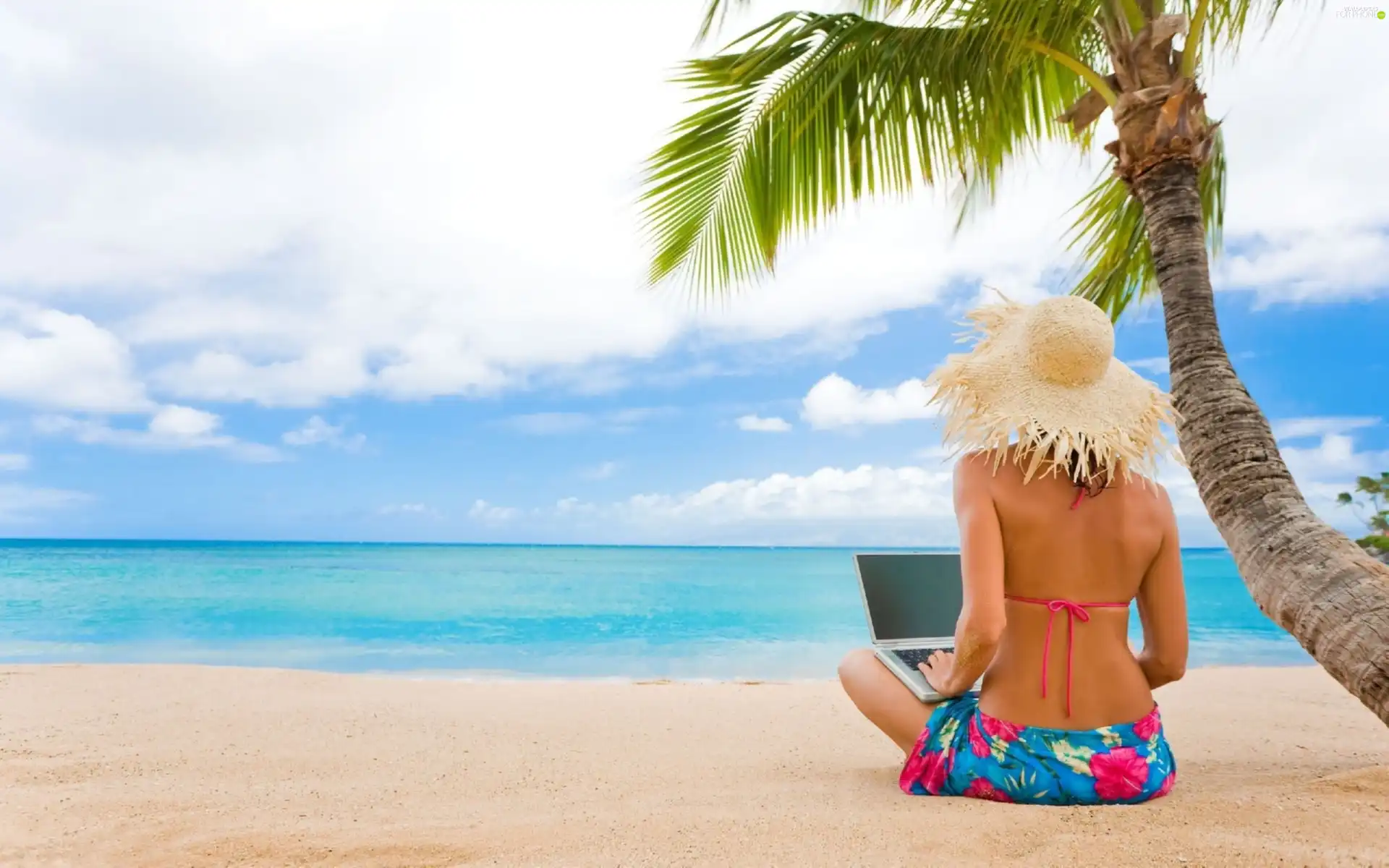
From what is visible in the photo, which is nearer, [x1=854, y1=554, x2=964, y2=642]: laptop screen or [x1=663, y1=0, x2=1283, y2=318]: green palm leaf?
[x1=854, y1=554, x2=964, y2=642]: laptop screen

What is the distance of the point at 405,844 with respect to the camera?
2.19 meters

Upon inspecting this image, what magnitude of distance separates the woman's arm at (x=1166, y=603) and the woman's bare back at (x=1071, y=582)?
0.07ft

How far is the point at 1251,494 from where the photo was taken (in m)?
3.08

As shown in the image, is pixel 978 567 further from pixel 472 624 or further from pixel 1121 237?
pixel 472 624

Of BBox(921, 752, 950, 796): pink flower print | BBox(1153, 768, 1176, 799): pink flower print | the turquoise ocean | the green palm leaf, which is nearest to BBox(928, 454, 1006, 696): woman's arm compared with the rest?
BBox(921, 752, 950, 796): pink flower print

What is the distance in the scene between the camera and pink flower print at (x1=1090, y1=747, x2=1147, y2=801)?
218 centimetres

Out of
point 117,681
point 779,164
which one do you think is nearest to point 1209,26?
point 779,164

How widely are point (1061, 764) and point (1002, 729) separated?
15 cm

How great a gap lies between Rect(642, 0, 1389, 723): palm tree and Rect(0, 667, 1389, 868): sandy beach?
25.5 inches

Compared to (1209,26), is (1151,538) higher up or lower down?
lower down

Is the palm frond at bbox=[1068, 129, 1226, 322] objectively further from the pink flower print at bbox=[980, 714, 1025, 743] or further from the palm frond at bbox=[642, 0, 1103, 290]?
the pink flower print at bbox=[980, 714, 1025, 743]

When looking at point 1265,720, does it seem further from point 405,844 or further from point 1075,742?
point 405,844

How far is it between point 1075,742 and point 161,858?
7.64 ft

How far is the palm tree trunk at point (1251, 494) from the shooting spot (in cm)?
255
